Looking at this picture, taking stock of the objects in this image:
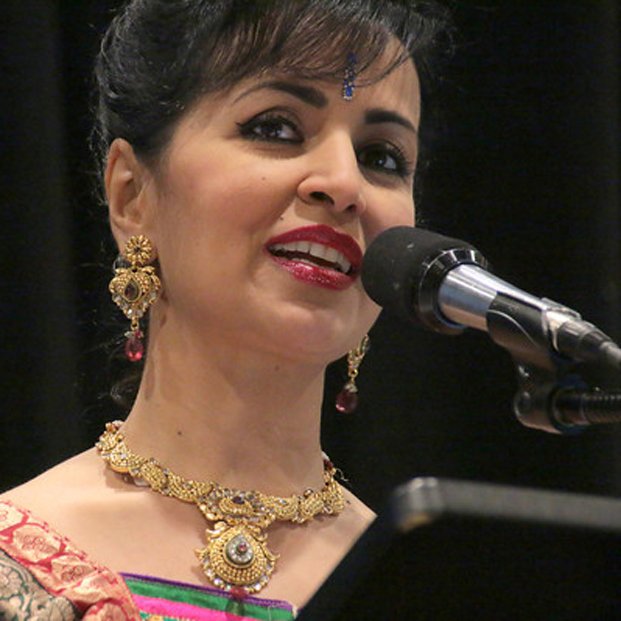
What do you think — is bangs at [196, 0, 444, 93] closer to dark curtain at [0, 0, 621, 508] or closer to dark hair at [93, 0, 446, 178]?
dark hair at [93, 0, 446, 178]

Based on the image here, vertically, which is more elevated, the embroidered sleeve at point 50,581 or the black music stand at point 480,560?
the black music stand at point 480,560

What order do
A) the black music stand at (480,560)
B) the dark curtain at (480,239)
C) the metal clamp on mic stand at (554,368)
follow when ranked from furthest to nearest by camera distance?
the dark curtain at (480,239)
the metal clamp on mic stand at (554,368)
the black music stand at (480,560)

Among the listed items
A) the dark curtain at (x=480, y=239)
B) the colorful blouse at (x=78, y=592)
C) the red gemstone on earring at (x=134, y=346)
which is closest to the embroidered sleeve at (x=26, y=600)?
the colorful blouse at (x=78, y=592)

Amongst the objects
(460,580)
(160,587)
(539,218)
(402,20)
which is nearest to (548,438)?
(539,218)

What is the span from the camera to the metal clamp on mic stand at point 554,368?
959 mm

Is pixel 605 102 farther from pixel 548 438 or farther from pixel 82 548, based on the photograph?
pixel 82 548

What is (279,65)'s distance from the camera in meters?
1.60

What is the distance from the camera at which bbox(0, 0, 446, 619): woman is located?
60.6 inches

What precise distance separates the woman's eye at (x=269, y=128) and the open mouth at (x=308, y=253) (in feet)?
0.45

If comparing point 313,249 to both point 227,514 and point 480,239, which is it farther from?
point 480,239

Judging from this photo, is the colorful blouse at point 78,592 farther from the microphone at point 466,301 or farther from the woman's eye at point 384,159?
the woman's eye at point 384,159

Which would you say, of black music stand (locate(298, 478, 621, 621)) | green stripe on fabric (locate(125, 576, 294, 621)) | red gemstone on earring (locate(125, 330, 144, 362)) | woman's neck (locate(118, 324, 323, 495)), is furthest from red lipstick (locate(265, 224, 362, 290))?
black music stand (locate(298, 478, 621, 621))

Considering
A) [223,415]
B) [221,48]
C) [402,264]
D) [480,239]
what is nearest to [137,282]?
[223,415]

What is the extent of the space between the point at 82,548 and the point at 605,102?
1.28m
